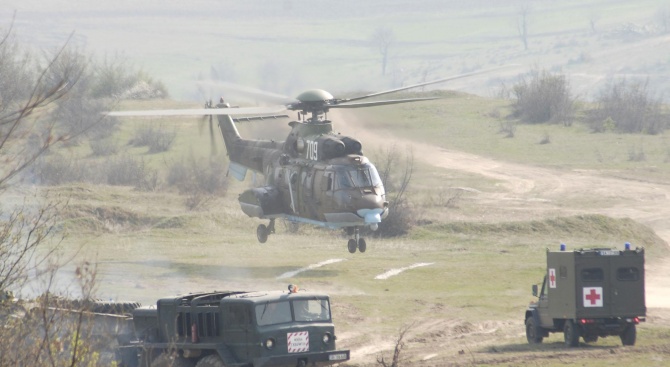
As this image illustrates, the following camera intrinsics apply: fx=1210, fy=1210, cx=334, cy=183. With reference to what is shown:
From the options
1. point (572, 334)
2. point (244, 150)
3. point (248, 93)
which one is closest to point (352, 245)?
point (248, 93)

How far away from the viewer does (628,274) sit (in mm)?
29016

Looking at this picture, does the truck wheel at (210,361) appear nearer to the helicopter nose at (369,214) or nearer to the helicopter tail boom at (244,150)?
the helicopter nose at (369,214)

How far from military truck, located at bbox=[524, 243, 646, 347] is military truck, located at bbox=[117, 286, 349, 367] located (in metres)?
8.31

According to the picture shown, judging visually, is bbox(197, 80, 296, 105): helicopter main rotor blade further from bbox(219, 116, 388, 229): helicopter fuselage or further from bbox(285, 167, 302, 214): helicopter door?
bbox(285, 167, 302, 214): helicopter door

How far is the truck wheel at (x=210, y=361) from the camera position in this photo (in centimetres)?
2189

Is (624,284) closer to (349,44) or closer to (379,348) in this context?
(379,348)

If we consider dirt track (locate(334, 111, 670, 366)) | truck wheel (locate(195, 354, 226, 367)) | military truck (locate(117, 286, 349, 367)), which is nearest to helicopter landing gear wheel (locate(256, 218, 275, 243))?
dirt track (locate(334, 111, 670, 366))

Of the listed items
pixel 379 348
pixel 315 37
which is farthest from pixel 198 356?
pixel 315 37

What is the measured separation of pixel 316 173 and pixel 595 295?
11832 millimetres

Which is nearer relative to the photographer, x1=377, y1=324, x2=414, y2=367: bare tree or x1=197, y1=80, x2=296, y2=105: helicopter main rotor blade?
x1=377, y1=324, x2=414, y2=367: bare tree

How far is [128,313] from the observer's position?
25516 millimetres

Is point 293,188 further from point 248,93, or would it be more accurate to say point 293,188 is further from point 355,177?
point 248,93

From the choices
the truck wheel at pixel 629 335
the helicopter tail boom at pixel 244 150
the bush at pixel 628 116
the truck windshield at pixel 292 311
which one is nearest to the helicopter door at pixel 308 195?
the helicopter tail boom at pixel 244 150

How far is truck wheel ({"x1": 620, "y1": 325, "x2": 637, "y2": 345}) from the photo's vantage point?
28812 millimetres
